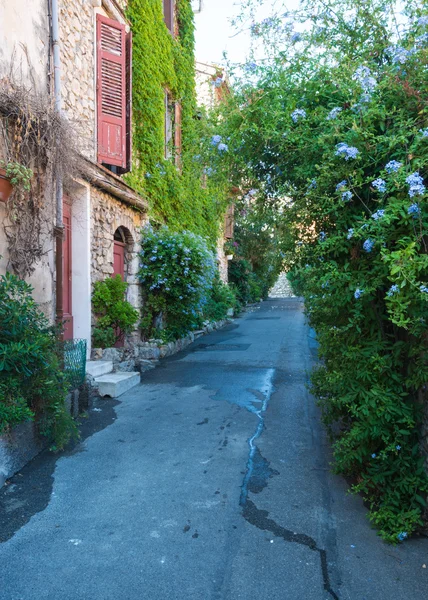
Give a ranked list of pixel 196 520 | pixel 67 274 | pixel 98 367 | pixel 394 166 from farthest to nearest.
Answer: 1. pixel 67 274
2. pixel 98 367
3. pixel 196 520
4. pixel 394 166

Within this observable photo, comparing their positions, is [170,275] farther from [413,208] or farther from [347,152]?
[413,208]

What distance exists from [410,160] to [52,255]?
4265 mm

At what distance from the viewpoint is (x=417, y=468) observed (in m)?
2.96

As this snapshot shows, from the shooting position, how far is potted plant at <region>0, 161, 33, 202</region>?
4586 millimetres

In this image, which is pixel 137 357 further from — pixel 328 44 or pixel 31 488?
pixel 328 44

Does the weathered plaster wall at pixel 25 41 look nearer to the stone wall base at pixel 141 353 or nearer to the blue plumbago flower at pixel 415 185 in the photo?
the stone wall base at pixel 141 353

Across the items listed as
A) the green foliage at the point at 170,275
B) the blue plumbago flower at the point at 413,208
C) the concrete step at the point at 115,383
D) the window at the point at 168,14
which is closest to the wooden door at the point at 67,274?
the concrete step at the point at 115,383

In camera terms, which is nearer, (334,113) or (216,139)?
(334,113)

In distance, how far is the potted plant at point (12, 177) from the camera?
4586 millimetres

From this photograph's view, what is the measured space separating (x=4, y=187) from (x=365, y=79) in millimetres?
3503

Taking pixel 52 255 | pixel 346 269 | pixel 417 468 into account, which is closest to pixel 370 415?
pixel 417 468

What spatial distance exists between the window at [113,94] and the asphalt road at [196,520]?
4.86 m

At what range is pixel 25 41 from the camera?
5.19m

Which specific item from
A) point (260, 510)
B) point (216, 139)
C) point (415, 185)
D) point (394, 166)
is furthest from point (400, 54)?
point (260, 510)
